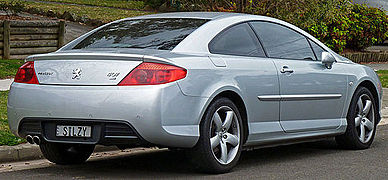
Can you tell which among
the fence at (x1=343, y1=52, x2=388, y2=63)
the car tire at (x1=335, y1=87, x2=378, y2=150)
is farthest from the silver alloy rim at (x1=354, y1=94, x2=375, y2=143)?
the fence at (x1=343, y1=52, x2=388, y2=63)

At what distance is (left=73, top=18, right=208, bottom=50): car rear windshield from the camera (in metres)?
6.72

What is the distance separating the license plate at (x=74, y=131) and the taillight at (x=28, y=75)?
0.47 meters

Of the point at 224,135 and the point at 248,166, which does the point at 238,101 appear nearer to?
the point at 224,135

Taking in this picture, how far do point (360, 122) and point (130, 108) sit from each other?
11.0 feet

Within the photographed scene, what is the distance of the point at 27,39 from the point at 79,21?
8.71m

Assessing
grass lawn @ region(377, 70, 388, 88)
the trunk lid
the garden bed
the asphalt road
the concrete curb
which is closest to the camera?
the trunk lid

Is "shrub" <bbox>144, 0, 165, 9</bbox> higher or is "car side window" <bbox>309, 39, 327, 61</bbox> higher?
"car side window" <bbox>309, 39, 327, 61</bbox>

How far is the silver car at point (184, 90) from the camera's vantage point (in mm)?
6066

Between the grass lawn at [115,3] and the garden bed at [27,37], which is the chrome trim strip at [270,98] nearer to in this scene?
the garden bed at [27,37]

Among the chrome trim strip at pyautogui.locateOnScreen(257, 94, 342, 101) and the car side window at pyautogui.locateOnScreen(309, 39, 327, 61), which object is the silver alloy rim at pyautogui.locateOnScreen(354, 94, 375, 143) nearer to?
the chrome trim strip at pyautogui.locateOnScreen(257, 94, 342, 101)

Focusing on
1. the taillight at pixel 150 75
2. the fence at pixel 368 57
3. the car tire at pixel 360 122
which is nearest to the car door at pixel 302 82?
the car tire at pixel 360 122

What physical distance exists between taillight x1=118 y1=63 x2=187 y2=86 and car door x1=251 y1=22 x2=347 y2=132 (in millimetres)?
1487

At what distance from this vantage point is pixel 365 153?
26.8ft

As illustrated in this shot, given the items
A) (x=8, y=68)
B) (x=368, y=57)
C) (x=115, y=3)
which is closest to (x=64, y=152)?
(x=8, y=68)
